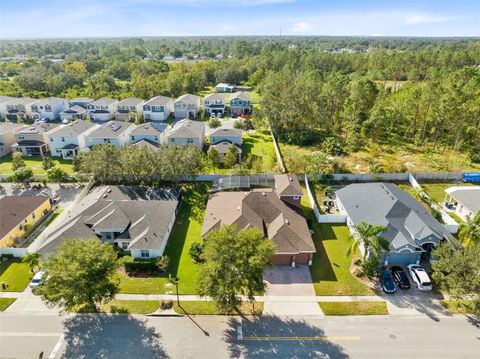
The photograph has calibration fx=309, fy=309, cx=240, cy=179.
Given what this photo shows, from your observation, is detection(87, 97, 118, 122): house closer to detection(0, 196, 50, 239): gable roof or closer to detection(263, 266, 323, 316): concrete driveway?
detection(0, 196, 50, 239): gable roof

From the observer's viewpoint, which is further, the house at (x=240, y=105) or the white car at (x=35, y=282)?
the house at (x=240, y=105)

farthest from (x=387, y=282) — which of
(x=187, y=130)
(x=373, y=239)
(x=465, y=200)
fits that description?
(x=187, y=130)

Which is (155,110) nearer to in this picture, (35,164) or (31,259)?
(35,164)

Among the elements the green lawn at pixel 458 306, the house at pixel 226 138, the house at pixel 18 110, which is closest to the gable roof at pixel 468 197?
the green lawn at pixel 458 306

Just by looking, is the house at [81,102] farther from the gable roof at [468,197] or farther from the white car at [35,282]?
the gable roof at [468,197]

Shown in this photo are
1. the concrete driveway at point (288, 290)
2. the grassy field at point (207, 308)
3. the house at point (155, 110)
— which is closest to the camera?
the grassy field at point (207, 308)

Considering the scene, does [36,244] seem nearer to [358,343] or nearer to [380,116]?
[358,343]

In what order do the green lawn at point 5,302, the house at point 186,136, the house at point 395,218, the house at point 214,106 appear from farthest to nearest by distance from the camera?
the house at point 214,106, the house at point 186,136, the house at point 395,218, the green lawn at point 5,302
